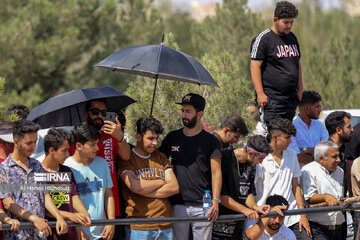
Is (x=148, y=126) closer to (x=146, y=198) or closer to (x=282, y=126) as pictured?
(x=146, y=198)

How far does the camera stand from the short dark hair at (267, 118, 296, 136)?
254 inches

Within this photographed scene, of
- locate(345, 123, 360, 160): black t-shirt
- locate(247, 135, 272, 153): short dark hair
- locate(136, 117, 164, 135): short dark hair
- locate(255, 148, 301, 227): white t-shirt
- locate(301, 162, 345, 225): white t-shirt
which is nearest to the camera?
locate(136, 117, 164, 135): short dark hair

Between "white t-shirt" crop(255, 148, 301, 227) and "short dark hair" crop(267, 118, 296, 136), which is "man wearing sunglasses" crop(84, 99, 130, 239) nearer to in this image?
"white t-shirt" crop(255, 148, 301, 227)

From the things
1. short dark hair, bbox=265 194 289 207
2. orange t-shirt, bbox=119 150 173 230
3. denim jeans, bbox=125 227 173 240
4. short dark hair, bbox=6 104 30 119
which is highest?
short dark hair, bbox=6 104 30 119

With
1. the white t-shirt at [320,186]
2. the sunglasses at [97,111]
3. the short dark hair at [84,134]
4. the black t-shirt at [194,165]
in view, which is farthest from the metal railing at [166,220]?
the sunglasses at [97,111]

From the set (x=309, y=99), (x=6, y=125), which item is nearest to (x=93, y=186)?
(x=6, y=125)

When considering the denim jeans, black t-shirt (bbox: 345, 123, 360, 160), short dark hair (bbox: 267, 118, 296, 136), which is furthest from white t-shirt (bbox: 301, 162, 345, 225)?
the denim jeans

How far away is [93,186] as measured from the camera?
545 cm

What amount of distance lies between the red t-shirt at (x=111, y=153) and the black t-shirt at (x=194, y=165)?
0.56 metres

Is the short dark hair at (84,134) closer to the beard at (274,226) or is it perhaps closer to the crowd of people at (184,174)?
the crowd of people at (184,174)

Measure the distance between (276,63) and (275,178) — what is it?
1275 mm

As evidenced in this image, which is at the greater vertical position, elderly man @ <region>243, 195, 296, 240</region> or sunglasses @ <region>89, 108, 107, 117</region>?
sunglasses @ <region>89, 108, 107, 117</region>

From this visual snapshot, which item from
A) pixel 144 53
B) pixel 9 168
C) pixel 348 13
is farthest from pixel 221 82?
pixel 348 13

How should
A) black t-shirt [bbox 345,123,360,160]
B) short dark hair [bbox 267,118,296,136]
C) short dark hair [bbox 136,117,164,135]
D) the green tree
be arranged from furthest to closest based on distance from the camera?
the green tree, black t-shirt [bbox 345,123,360,160], short dark hair [bbox 267,118,296,136], short dark hair [bbox 136,117,164,135]
